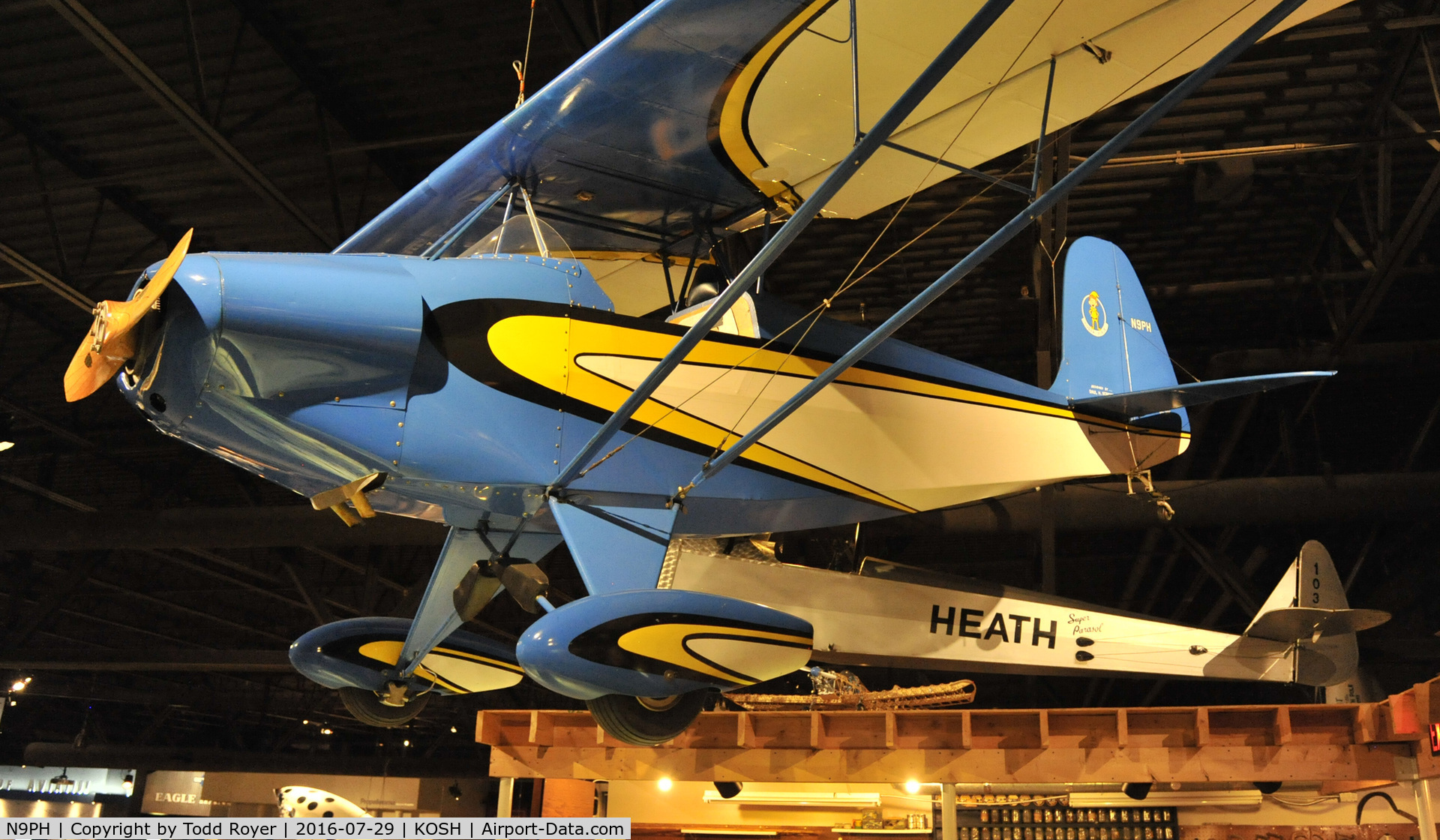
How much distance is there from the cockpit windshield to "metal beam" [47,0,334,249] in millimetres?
4355

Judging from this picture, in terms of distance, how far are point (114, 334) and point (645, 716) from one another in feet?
7.70

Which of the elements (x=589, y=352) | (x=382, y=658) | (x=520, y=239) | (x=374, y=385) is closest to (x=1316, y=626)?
(x=589, y=352)

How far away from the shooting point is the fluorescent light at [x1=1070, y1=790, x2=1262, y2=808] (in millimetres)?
9547

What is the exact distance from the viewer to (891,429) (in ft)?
16.8

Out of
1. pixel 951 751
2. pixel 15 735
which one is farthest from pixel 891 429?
pixel 15 735

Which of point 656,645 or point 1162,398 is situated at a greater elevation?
point 1162,398

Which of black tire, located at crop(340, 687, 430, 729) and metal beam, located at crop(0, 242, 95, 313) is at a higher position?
metal beam, located at crop(0, 242, 95, 313)

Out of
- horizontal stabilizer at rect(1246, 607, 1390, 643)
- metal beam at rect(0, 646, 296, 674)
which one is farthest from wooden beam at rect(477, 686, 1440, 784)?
metal beam at rect(0, 646, 296, 674)

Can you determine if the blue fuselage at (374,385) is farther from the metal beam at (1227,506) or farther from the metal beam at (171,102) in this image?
the metal beam at (1227,506)

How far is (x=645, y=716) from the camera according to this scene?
4.06 meters

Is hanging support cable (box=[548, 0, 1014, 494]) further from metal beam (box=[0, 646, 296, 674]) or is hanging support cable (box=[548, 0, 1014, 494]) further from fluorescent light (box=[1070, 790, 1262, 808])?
metal beam (box=[0, 646, 296, 674])

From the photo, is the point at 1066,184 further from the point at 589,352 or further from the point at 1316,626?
the point at 1316,626

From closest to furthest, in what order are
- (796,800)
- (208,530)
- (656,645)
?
(656,645) → (796,800) → (208,530)

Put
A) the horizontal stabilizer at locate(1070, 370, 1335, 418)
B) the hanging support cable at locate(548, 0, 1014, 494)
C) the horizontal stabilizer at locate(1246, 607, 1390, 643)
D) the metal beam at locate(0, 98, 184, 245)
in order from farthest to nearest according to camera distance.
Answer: the metal beam at locate(0, 98, 184, 245)
the horizontal stabilizer at locate(1246, 607, 1390, 643)
the horizontal stabilizer at locate(1070, 370, 1335, 418)
the hanging support cable at locate(548, 0, 1014, 494)
